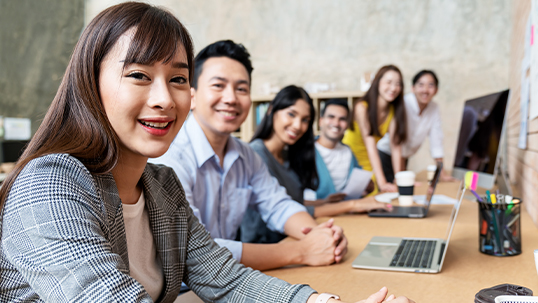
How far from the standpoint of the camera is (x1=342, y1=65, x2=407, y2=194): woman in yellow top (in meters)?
3.11

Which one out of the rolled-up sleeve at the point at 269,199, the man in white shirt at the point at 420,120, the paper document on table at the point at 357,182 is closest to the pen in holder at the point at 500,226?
the rolled-up sleeve at the point at 269,199

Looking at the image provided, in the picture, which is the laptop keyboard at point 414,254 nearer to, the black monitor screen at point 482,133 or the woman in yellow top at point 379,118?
the black monitor screen at point 482,133

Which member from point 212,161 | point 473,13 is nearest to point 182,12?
point 473,13

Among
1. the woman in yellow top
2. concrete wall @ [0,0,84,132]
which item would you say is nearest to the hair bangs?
the woman in yellow top

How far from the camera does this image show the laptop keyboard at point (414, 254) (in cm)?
108

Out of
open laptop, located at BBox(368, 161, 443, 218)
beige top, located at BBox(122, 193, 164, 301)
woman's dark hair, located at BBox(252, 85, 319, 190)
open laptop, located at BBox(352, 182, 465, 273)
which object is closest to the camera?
beige top, located at BBox(122, 193, 164, 301)

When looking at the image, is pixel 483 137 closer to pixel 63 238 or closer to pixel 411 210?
pixel 411 210

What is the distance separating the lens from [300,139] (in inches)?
94.4

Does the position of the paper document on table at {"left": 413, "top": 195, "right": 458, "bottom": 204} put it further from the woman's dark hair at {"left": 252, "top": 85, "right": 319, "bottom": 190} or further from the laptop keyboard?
the laptop keyboard

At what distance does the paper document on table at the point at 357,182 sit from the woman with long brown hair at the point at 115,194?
1353mm

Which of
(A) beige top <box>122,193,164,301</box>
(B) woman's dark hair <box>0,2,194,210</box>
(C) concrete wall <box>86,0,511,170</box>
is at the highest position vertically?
(C) concrete wall <box>86,0,511,170</box>

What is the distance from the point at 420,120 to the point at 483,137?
146 cm

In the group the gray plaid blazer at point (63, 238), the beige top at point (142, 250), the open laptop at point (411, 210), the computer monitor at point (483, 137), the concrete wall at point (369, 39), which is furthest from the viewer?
the concrete wall at point (369, 39)

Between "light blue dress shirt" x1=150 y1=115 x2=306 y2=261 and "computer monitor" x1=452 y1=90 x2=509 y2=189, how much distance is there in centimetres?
92
